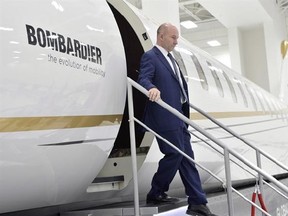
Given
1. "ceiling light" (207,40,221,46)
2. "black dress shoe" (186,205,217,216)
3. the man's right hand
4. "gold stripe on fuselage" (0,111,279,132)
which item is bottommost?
"black dress shoe" (186,205,217,216)

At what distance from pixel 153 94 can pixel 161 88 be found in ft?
1.34

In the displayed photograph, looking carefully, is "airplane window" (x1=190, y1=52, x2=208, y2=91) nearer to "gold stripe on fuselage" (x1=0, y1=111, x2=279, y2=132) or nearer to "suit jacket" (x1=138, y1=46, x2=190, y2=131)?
"suit jacket" (x1=138, y1=46, x2=190, y2=131)

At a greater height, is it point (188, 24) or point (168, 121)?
point (188, 24)

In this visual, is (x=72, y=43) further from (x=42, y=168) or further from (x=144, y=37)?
(x=144, y=37)

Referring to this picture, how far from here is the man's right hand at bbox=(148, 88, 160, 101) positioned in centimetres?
398

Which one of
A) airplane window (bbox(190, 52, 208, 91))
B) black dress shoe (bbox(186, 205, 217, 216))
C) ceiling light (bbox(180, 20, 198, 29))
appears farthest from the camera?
ceiling light (bbox(180, 20, 198, 29))

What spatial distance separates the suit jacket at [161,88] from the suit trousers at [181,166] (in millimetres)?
89

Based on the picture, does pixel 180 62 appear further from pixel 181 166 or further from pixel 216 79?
pixel 181 166

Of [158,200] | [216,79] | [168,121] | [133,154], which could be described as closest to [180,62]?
[216,79]

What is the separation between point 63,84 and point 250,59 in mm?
17837

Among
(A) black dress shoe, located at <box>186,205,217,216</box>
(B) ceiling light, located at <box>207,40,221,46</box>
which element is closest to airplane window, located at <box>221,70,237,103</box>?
(A) black dress shoe, located at <box>186,205,217,216</box>

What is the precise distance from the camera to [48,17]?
3.52 metres

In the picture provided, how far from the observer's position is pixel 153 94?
3982mm

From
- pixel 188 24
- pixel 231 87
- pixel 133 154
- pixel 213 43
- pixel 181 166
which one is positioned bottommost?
pixel 181 166
